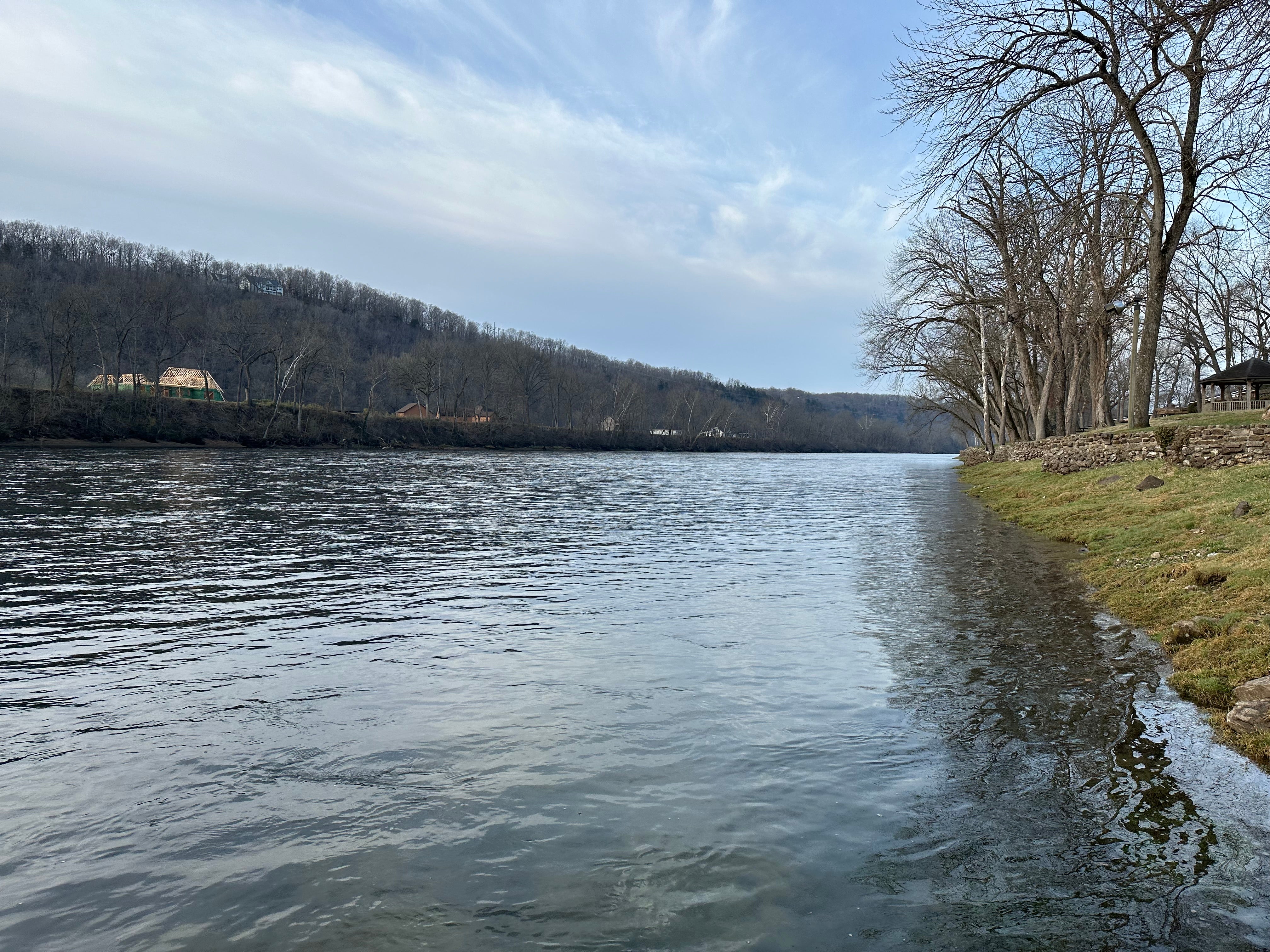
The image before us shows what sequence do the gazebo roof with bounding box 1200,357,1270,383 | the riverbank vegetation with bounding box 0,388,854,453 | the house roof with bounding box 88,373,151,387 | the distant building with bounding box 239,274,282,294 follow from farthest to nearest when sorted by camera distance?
the distant building with bounding box 239,274,282,294 < the house roof with bounding box 88,373,151,387 < the riverbank vegetation with bounding box 0,388,854,453 < the gazebo roof with bounding box 1200,357,1270,383

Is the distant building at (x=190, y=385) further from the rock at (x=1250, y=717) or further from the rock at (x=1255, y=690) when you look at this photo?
the rock at (x=1250, y=717)

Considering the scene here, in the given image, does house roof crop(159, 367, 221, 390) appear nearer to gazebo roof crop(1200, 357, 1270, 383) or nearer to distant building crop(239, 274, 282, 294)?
distant building crop(239, 274, 282, 294)

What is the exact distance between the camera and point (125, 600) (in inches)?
437

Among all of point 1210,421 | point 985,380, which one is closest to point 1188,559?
point 1210,421

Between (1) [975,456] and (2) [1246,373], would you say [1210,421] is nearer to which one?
(2) [1246,373]

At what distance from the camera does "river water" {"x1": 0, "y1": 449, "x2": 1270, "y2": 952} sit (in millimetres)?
3852

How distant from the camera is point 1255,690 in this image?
6.29 metres

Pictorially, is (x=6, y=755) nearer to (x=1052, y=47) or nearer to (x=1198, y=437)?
(x=1052, y=47)

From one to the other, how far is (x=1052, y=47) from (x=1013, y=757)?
12286mm

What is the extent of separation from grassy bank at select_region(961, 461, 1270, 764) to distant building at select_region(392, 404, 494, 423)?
311ft

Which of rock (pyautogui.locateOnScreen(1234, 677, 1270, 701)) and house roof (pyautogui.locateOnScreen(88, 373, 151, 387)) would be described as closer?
rock (pyautogui.locateOnScreen(1234, 677, 1270, 701))

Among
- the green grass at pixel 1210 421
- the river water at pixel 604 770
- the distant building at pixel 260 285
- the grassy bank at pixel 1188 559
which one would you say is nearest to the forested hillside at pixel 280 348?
the distant building at pixel 260 285

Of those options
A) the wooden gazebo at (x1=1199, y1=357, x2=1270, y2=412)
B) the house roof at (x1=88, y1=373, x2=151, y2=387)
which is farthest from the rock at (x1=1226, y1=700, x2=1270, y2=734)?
the house roof at (x1=88, y1=373, x2=151, y2=387)

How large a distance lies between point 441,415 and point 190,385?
36.2 m
